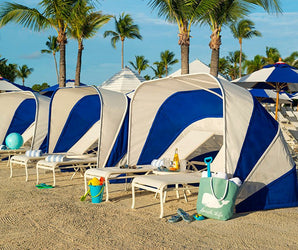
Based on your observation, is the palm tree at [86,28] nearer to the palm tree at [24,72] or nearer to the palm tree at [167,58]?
the palm tree at [167,58]

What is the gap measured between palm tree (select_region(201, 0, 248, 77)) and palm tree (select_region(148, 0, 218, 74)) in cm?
61

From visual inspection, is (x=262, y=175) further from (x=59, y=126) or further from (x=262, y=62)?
(x=262, y=62)

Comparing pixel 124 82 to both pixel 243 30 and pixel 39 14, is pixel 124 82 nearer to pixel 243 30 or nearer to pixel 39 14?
pixel 39 14

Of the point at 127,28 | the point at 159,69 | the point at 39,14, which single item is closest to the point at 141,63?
the point at 159,69

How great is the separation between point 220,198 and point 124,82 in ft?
63.1

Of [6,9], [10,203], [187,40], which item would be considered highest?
[6,9]

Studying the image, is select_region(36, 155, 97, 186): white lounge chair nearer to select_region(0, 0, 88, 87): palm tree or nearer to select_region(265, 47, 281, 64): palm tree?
select_region(0, 0, 88, 87): palm tree

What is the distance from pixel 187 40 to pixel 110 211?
294 inches

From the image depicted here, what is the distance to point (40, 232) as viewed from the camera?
→ 430cm

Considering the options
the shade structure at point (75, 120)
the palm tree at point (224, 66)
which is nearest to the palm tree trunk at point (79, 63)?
the shade structure at point (75, 120)

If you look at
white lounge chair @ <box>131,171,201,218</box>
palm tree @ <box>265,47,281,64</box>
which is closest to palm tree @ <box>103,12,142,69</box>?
palm tree @ <box>265,47,281,64</box>

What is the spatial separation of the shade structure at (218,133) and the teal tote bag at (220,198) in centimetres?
39

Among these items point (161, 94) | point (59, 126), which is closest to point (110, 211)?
point (161, 94)

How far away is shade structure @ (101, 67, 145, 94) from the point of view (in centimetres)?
2319
